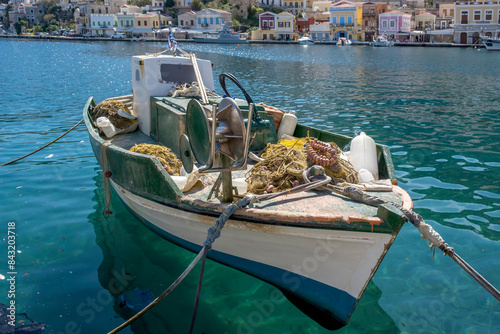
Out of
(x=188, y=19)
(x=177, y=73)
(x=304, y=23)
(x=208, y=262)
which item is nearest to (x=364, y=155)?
(x=208, y=262)

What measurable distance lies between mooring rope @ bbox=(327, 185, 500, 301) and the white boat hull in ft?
1.04

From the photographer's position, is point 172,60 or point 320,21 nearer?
point 172,60

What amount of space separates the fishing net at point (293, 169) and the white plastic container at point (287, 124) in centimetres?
212

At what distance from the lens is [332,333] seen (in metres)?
5.52

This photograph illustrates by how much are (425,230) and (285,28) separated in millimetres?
105910

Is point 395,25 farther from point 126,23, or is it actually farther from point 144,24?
point 126,23

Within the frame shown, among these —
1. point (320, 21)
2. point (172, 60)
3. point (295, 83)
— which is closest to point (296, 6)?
point (320, 21)

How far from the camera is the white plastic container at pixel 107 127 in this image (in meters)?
9.31

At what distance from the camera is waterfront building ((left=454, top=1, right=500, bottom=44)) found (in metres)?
83.1

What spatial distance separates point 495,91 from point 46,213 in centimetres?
2311

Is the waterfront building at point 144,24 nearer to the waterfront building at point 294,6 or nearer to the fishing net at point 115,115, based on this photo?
the waterfront building at point 294,6

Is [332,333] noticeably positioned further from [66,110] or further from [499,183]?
[66,110]

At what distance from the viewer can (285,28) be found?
10538 centimetres

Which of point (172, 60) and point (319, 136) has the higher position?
point (172, 60)
